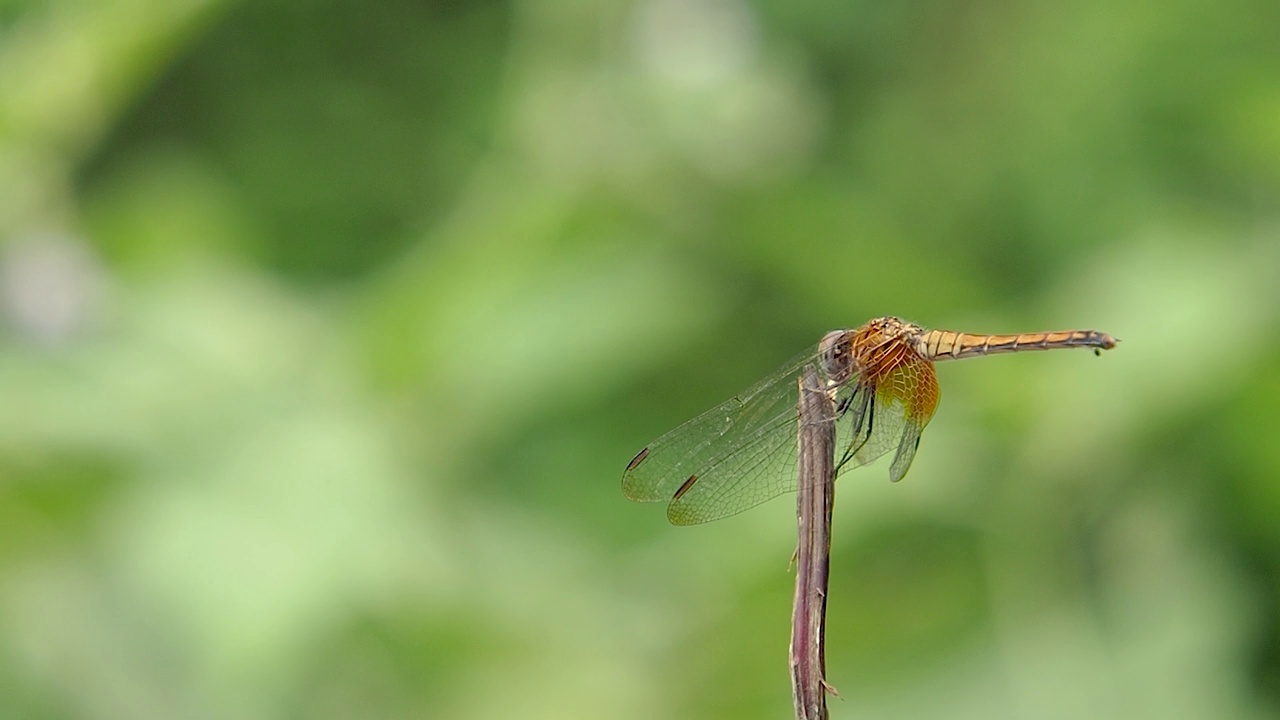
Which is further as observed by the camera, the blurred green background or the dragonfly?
the blurred green background

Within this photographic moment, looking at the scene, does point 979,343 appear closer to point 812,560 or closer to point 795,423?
point 795,423

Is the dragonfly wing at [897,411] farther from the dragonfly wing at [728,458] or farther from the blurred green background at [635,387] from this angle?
the blurred green background at [635,387]

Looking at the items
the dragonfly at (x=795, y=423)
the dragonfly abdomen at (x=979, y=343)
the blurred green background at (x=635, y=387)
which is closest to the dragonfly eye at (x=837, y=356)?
the dragonfly at (x=795, y=423)

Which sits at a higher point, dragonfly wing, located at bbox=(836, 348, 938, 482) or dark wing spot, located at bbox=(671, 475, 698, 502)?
dragonfly wing, located at bbox=(836, 348, 938, 482)

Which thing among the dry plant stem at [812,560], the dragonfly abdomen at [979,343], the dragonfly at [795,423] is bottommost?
the dry plant stem at [812,560]

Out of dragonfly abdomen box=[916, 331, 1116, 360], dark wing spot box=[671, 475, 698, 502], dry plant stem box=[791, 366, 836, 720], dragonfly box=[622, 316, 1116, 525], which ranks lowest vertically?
dry plant stem box=[791, 366, 836, 720]

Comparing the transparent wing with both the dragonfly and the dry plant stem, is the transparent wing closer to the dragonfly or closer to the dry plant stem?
the dragonfly

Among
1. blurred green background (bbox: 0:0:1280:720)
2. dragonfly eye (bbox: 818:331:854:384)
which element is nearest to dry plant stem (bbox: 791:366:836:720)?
dragonfly eye (bbox: 818:331:854:384)
